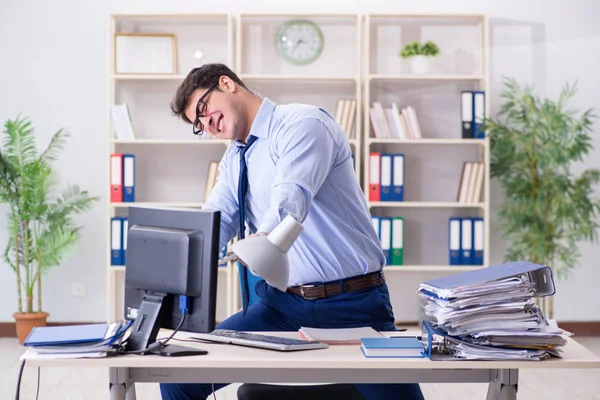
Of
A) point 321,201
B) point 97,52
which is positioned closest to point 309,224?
point 321,201

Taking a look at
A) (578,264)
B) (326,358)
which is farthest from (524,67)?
(326,358)

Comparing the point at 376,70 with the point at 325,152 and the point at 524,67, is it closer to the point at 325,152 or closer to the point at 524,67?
the point at 524,67

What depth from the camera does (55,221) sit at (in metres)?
5.07

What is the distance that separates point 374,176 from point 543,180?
105 centimetres

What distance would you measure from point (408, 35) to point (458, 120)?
67cm

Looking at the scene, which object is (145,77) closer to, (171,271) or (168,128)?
(168,128)

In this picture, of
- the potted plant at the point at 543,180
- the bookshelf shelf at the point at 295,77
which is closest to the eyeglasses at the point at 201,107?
the bookshelf shelf at the point at 295,77

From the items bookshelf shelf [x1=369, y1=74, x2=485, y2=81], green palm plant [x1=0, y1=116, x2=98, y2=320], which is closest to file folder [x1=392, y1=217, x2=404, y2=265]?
bookshelf shelf [x1=369, y1=74, x2=485, y2=81]

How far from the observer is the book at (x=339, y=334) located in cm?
210

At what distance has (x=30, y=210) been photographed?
4945mm

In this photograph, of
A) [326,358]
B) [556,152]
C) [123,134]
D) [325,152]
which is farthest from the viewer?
[123,134]

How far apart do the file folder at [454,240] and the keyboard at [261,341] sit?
3167 millimetres

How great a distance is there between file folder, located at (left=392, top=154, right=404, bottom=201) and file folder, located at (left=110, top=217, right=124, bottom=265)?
176 cm

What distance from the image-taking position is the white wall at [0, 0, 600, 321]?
5355 mm
